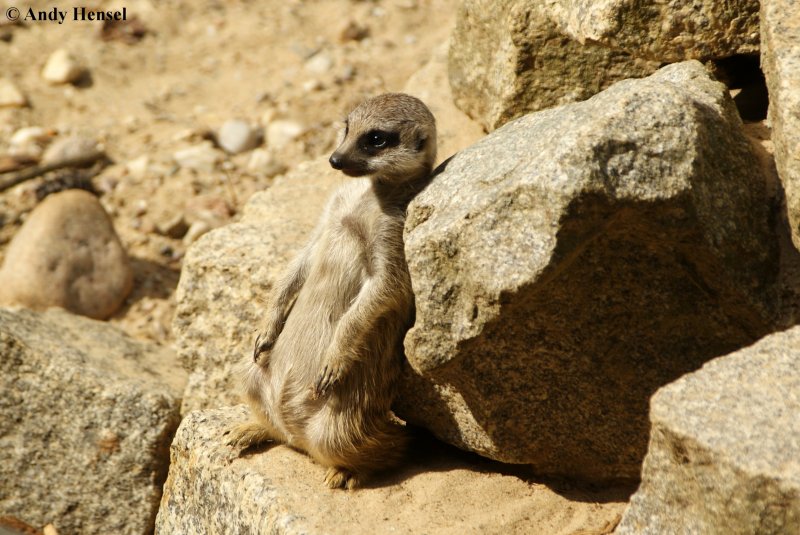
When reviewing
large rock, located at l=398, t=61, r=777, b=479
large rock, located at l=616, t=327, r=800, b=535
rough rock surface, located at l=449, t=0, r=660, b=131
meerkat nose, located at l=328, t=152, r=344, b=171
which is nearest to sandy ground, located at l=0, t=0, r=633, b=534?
rough rock surface, located at l=449, t=0, r=660, b=131

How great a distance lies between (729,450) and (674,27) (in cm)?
183

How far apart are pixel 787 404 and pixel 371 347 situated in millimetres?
1551

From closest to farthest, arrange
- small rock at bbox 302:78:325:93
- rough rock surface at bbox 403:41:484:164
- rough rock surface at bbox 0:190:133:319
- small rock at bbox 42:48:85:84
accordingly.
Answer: rough rock surface at bbox 403:41:484:164 → rough rock surface at bbox 0:190:133:319 → small rock at bbox 302:78:325:93 → small rock at bbox 42:48:85:84

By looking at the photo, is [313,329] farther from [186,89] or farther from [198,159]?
[186,89]

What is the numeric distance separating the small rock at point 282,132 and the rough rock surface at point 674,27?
330cm

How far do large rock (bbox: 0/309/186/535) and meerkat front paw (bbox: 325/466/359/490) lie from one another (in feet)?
3.61

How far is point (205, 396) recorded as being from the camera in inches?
165

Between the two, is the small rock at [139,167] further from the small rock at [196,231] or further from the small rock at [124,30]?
the small rock at [124,30]

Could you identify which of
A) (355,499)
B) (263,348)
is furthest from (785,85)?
(263,348)

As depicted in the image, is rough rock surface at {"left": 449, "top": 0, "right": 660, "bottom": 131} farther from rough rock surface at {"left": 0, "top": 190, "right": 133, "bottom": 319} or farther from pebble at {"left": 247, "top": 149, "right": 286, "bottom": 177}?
rough rock surface at {"left": 0, "top": 190, "right": 133, "bottom": 319}

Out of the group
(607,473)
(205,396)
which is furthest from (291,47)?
(607,473)

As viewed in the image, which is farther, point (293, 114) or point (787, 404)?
point (293, 114)

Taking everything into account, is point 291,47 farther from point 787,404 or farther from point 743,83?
point 787,404

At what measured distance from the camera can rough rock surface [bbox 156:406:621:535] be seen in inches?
121
